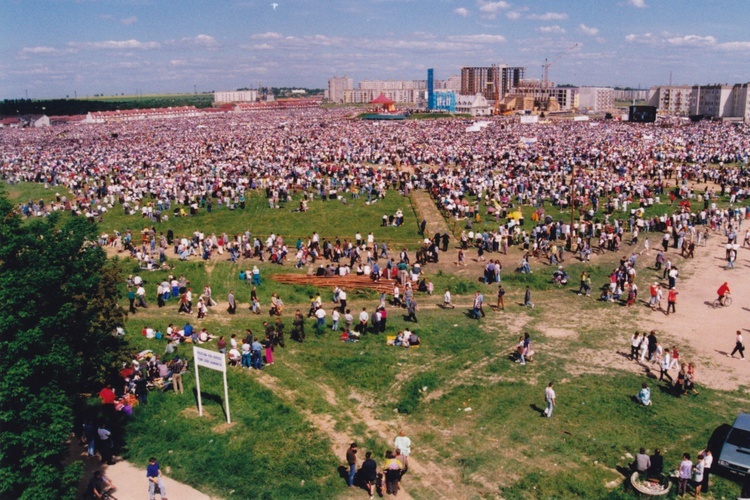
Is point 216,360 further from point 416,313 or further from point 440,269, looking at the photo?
point 440,269

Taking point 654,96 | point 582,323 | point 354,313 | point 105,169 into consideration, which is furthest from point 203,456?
point 654,96

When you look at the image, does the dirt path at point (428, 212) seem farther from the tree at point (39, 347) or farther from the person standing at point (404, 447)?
the tree at point (39, 347)

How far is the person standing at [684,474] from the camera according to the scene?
10.6m

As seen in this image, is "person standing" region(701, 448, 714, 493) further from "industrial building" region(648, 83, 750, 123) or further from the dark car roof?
"industrial building" region(648, 83, 750, 123)

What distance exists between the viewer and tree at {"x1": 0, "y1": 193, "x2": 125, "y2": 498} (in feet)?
30.0

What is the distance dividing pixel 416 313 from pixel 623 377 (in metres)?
7.35

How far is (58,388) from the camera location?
979cm

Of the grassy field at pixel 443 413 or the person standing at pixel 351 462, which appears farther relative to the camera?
the grassy field at pixel 443 413

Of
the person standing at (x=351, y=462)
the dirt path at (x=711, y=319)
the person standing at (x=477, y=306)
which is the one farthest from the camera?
the person standing at (x=477, y=306)

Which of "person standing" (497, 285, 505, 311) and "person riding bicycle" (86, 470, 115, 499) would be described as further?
"person standing" (497, 285, 505, 311)

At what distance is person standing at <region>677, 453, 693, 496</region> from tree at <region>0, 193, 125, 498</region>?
10.6 metres

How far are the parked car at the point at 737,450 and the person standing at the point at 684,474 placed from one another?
2.98ft

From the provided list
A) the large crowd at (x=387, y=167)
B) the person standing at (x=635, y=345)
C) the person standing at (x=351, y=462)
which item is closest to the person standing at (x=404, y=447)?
the person standing at (x=351, y=462)

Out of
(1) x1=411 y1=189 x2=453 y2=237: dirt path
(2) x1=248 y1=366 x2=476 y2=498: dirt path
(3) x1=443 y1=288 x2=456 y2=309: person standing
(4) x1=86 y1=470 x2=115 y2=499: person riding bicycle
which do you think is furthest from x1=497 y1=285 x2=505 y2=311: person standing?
(4) x1=86 y1=470 x2=115 y2=499: person riding bicycle
